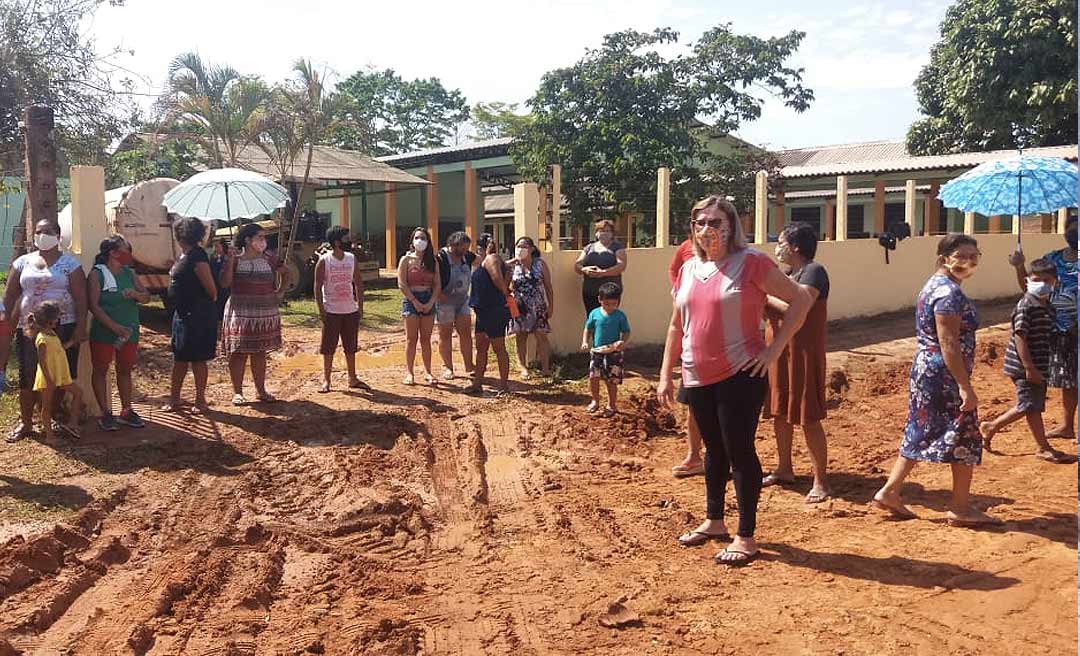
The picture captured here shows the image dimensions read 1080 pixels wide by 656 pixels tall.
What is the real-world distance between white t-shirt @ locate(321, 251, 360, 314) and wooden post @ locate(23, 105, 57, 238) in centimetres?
237

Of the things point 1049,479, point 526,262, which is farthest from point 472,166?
point 1049,479

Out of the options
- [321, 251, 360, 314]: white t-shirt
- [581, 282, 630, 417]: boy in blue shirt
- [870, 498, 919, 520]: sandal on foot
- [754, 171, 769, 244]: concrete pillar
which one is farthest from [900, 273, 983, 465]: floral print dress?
[754, 171, 769, 244]: concrete pillar

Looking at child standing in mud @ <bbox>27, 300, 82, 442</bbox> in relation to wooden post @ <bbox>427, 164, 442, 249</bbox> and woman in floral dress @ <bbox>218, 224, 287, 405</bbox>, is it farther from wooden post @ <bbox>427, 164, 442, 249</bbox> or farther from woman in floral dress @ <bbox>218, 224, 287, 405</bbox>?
wooden post @ <bbox>427, 164, 442, 249</bbox>

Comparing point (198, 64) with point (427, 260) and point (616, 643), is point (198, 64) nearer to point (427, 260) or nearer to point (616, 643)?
point (427, 260)

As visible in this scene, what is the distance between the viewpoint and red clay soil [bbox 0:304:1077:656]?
3598 millimetres

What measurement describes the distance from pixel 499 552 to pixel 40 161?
586 cm

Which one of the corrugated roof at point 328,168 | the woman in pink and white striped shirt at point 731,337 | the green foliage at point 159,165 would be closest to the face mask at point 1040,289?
the woman in pink and white striped shirt at point 731,337

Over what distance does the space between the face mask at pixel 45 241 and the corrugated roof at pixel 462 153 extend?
13973 millimetres

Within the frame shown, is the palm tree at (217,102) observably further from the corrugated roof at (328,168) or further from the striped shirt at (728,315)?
the striped shirt at (728,315)

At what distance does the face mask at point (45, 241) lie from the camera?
21.1ft

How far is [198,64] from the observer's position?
59.6 ft

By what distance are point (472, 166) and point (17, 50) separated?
11.5 m

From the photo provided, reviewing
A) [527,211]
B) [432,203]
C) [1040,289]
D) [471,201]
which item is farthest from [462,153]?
[1040,289]

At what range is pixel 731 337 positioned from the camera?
414cm
